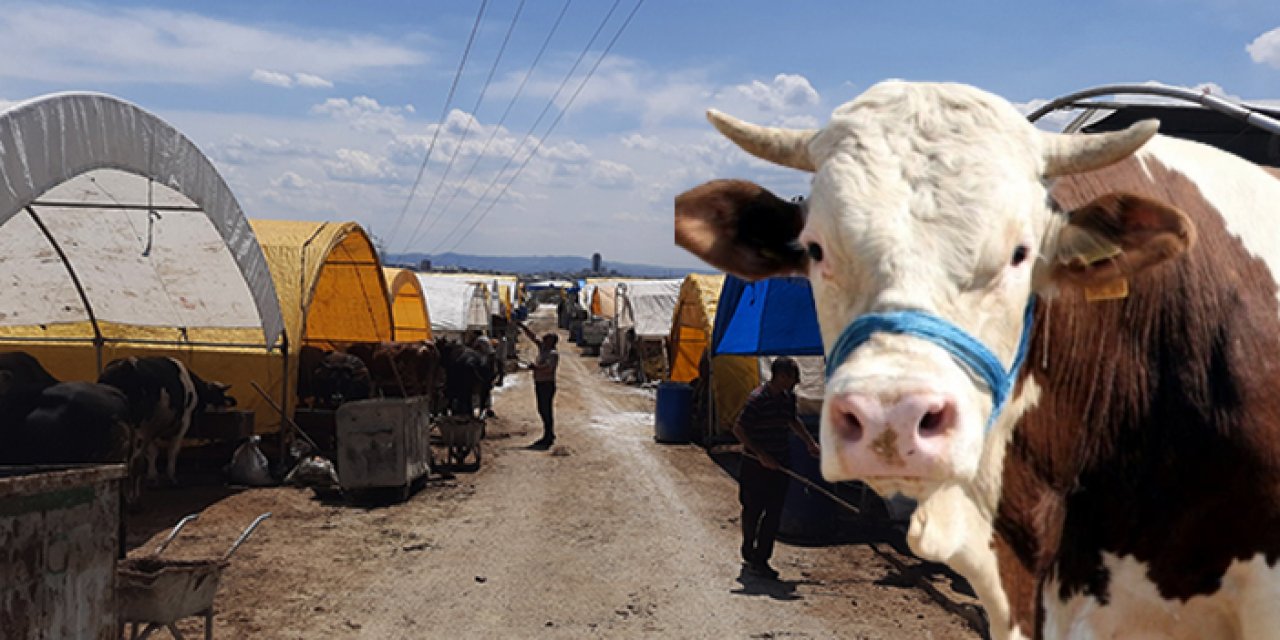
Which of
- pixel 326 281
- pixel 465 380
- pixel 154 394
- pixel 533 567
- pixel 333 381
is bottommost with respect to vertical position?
pixel 533 567

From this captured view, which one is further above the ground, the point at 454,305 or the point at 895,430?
the point at 895,430

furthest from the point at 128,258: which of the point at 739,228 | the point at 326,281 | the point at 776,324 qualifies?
the point at 739,228

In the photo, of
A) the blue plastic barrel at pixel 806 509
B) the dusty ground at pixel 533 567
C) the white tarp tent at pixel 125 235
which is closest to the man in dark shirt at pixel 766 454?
the dusty ground at pixel 533 567

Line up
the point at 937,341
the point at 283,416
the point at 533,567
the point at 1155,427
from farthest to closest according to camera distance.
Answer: the point at 283,416
the point at 533,567
the point at 1155,427
the point at 937,341

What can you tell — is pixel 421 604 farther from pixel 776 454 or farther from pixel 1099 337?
pixel 1099 337

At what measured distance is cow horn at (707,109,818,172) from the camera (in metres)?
2.46

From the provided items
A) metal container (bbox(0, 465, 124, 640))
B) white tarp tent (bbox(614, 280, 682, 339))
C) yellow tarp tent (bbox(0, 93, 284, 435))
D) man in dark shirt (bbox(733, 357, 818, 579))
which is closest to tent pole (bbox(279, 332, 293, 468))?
yellow tarp tent (bbox(0, 93, 284, 435))

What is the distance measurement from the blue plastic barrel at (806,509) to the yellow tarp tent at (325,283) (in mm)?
6885

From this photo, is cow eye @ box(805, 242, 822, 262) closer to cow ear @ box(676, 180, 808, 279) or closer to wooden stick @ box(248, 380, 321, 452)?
cow ear @ box(676, 180, 808, 279)

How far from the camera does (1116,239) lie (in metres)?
2.24

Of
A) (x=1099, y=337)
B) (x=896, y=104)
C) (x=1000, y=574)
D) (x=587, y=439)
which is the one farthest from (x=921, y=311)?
(x=587, y=439)

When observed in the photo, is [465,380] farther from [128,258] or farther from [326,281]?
[128,258]

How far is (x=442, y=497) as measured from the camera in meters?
11.5

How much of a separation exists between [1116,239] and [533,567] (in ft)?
22.3
